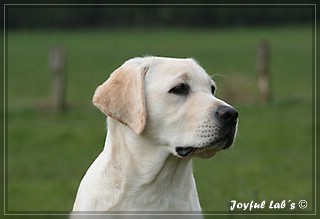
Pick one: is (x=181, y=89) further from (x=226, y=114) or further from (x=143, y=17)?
(x=143, y=17)

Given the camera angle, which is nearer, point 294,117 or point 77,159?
point 77,159

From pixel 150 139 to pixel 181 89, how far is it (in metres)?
0.38

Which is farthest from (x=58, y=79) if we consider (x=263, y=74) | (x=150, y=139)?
(x=150, y=139)

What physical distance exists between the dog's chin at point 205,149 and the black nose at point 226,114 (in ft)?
0.42

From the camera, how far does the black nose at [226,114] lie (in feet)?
15.9

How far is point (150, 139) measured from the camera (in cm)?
512

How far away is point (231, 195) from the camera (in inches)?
428

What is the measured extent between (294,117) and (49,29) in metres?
50.3

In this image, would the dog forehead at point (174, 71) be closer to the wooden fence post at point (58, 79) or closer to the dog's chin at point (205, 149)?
the dog's chin at point (205, 149)

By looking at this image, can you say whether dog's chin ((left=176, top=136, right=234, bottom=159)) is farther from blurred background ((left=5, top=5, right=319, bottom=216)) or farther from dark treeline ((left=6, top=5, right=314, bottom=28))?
dark treeline ((left=6, top=5, right=314, bottom=28))

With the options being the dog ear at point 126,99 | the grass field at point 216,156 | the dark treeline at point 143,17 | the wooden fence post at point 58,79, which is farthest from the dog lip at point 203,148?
the dark treeline at point 143,17

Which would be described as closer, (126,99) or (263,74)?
(126,99)

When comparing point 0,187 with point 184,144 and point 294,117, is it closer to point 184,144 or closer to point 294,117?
point 184,144

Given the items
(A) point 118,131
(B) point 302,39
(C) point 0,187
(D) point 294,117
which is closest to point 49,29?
(B) point 302,39
